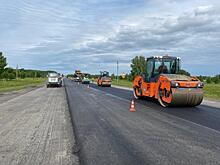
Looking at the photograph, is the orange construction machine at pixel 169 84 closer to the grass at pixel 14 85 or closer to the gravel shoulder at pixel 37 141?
the gravel shoulder at pixel 37 141

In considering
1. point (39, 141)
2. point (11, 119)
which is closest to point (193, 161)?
point (39, 141)

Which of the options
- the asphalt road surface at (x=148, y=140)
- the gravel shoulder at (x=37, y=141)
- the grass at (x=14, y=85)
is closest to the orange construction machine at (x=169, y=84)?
the asphalt road surface at (x=148, y=140)

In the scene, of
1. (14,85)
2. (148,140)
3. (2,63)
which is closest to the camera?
(148,140)

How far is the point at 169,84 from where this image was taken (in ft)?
46.8

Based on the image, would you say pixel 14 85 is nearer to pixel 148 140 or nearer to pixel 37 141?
pixel 37 141

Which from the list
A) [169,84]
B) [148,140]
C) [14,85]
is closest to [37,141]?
[148,140]

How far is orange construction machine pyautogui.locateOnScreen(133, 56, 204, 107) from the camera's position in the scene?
14.1m

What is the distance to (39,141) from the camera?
7137 millimetres

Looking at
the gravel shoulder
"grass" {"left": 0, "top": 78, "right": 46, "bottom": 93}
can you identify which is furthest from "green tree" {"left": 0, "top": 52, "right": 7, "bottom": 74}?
the gravel shoulder

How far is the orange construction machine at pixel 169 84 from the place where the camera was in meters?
14.1

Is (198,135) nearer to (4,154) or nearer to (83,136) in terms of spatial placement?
(83,136)

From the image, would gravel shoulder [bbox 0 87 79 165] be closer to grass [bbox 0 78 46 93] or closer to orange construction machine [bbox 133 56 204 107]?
orange construction machine [bbox 133 56 204 107]

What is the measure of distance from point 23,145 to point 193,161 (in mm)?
3946

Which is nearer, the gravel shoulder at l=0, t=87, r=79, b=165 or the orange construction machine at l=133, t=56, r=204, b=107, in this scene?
the gravel shoulder at l=0, t=87, r=79, b=165
